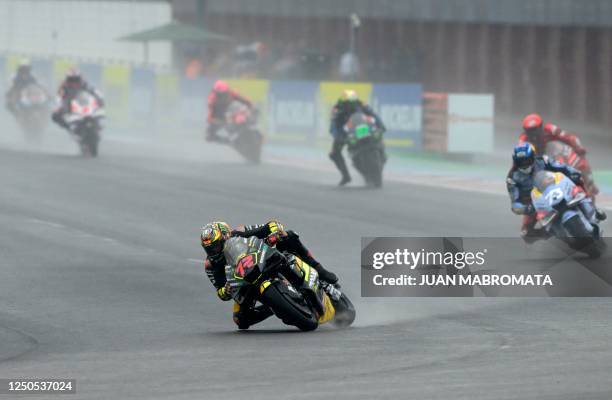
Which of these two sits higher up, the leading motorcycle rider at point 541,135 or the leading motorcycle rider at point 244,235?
the leading motorcycle rider at point 541,135

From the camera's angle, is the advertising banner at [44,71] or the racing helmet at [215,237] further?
the advertising banner at [44,71]

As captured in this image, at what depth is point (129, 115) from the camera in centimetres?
3928

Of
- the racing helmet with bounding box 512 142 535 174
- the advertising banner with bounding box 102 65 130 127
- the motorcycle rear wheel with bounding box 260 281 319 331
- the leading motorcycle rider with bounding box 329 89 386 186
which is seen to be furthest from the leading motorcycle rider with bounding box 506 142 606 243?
the advertising banner with bounding box 102 65 130 127

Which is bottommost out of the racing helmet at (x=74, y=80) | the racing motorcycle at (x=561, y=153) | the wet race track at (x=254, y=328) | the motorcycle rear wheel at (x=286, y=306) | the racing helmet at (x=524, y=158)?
the wet race track at (x=254, y=328)

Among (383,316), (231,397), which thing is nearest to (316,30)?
(383,316)

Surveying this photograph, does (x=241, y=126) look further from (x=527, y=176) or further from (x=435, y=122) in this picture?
(x=527, y=176)

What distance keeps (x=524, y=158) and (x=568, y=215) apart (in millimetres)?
758

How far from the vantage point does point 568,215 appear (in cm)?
1502

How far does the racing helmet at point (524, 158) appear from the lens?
15.3 metres

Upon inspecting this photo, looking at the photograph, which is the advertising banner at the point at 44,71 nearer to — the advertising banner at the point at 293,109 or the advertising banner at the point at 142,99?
the advertising banner at the point at 142,99

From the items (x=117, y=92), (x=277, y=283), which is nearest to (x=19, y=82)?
(x=117, y=92)

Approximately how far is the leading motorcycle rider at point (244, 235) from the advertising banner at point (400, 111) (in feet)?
61.2

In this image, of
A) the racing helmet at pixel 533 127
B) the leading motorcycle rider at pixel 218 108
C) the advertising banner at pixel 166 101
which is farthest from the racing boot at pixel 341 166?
the advertising banner at pixel 166 101

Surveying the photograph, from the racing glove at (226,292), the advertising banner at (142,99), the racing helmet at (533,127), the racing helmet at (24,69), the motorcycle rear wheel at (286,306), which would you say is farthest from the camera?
the advertising banner at (142,99)
